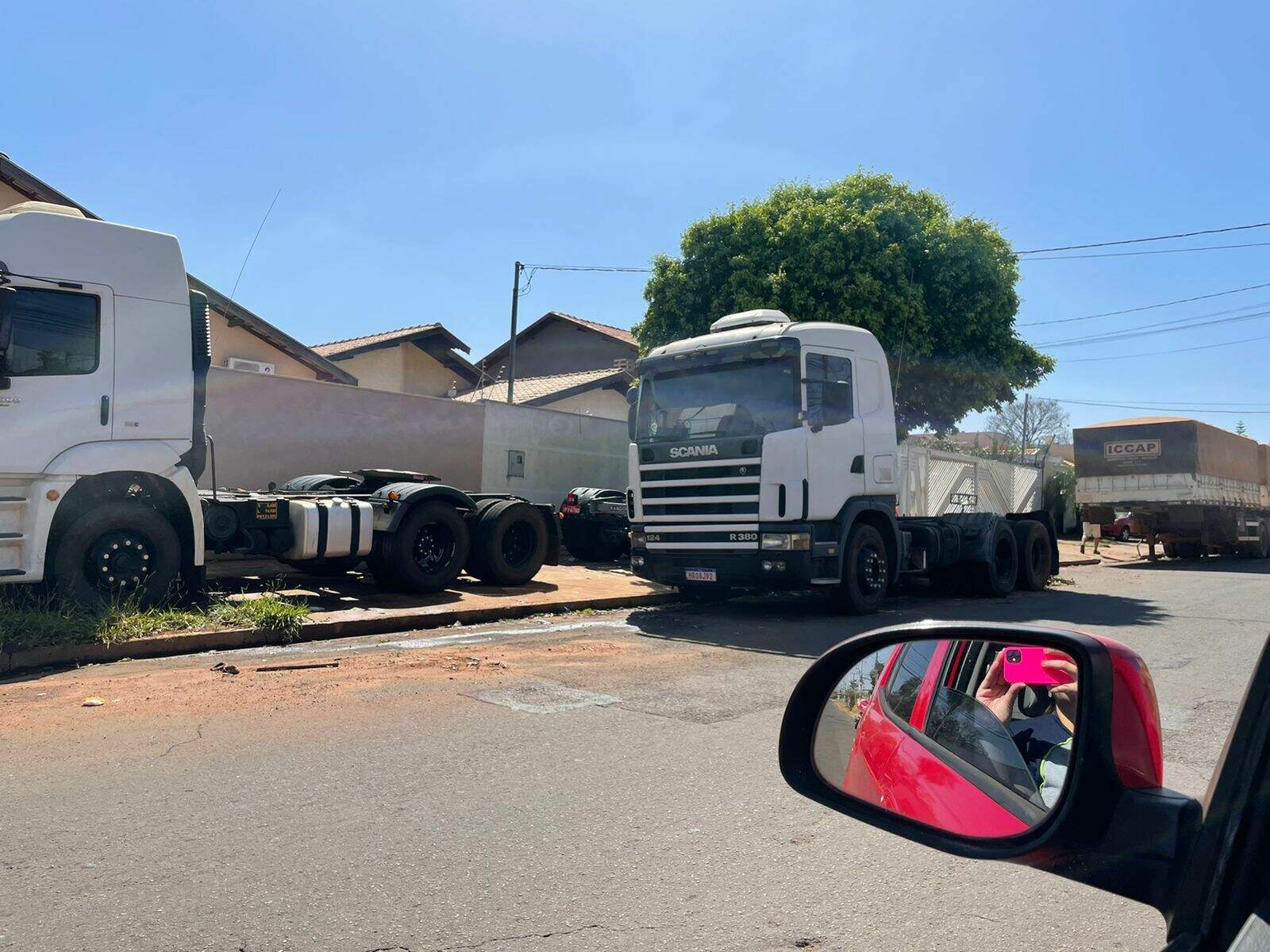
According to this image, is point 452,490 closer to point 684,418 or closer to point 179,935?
point 684,418

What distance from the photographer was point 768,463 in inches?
404

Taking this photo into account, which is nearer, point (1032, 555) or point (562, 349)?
point (1032, 555)

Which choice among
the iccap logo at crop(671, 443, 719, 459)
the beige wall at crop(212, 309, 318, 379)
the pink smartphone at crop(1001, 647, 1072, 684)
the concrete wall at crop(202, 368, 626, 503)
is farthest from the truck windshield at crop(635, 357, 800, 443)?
the beige wall at crop(212, 309, 318, 379)

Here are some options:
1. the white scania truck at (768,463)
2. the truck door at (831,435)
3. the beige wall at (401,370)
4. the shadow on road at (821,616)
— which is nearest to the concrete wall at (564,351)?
the beige wall at (401,370)

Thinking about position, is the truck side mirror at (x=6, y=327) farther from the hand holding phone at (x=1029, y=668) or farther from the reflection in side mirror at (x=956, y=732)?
the hand holding phone at (x=1029, y=668)

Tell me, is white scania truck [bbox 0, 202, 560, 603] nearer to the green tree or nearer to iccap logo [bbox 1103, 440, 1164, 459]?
→ the green tree

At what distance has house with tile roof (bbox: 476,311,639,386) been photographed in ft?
114

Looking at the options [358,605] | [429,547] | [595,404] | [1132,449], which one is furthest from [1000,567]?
[595,404]

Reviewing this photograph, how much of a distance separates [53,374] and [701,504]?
6050 mm

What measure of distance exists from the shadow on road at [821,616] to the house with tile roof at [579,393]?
15632 millimetres

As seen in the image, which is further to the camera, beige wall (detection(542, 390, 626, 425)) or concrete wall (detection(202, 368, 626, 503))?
beige wall (detection(542, 390, 626, 425))

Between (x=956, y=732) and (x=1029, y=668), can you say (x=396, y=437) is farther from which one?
(x=1029, y=668)

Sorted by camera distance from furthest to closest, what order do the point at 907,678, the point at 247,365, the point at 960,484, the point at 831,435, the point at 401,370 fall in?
the point at 401,370, the point at 247,365, the point at 960,484, the point at 831,435, the point at 907,678

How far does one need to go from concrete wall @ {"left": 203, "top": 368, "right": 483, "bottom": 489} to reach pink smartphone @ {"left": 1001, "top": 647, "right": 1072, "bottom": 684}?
12062mm
